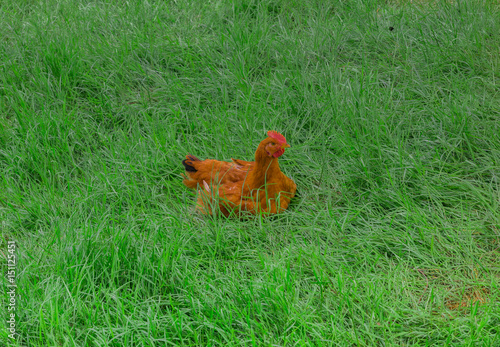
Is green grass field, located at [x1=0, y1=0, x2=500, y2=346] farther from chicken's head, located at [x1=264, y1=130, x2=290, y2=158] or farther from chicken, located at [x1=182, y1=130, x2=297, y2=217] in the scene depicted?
chicken's head, located at [x1=264, y1=130, x2=290, y2=158]

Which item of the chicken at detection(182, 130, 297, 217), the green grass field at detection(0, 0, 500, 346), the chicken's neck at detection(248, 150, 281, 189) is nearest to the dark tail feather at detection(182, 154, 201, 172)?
the chicken at detection(182, 130, 297, 217)

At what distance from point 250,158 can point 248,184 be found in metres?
0.47

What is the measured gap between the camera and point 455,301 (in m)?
2.20

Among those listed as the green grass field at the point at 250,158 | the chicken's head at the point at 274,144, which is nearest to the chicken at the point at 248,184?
the chicken's head at the point at 274,144

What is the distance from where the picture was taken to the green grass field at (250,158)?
2.04 m

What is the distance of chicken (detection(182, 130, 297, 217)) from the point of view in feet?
8.79

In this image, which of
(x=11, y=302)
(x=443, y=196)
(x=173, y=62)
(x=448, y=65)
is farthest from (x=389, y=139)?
(x=11, y=302)

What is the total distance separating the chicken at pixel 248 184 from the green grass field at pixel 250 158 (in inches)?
4.1

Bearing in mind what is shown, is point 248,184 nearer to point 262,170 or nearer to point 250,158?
point 262,170

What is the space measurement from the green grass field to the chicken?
104 millimetres

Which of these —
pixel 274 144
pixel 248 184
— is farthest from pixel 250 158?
pixel 274 144

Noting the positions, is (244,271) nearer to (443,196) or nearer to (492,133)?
(443,196)

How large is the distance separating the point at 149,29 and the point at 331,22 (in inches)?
73.6

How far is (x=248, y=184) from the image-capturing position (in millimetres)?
2787
